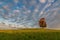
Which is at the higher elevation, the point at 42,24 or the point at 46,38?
the point at 42,24

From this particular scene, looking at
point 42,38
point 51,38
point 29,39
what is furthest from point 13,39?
point 51,38

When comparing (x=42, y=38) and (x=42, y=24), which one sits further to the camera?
(x=42, y=24)

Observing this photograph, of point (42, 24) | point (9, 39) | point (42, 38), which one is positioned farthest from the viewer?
point (42, 24)

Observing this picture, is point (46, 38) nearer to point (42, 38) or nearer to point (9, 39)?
point (42, 38)

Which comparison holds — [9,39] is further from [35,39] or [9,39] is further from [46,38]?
[46,38]

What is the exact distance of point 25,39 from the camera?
14016 mm

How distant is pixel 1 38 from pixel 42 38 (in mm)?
3614

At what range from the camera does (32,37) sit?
48.1 feet

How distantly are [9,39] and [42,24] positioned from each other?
104ft

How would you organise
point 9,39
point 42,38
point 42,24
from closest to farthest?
point 9,39 → point 42,38 → point 42,24

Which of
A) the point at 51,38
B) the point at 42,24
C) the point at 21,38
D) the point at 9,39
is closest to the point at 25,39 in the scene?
the point at 21,38

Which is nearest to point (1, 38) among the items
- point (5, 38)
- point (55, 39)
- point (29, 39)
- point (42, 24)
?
point (5, 38)

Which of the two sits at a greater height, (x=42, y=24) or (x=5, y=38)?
(x=42, y=24)

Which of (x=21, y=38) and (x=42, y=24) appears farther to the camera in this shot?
(x=42, y=24)
